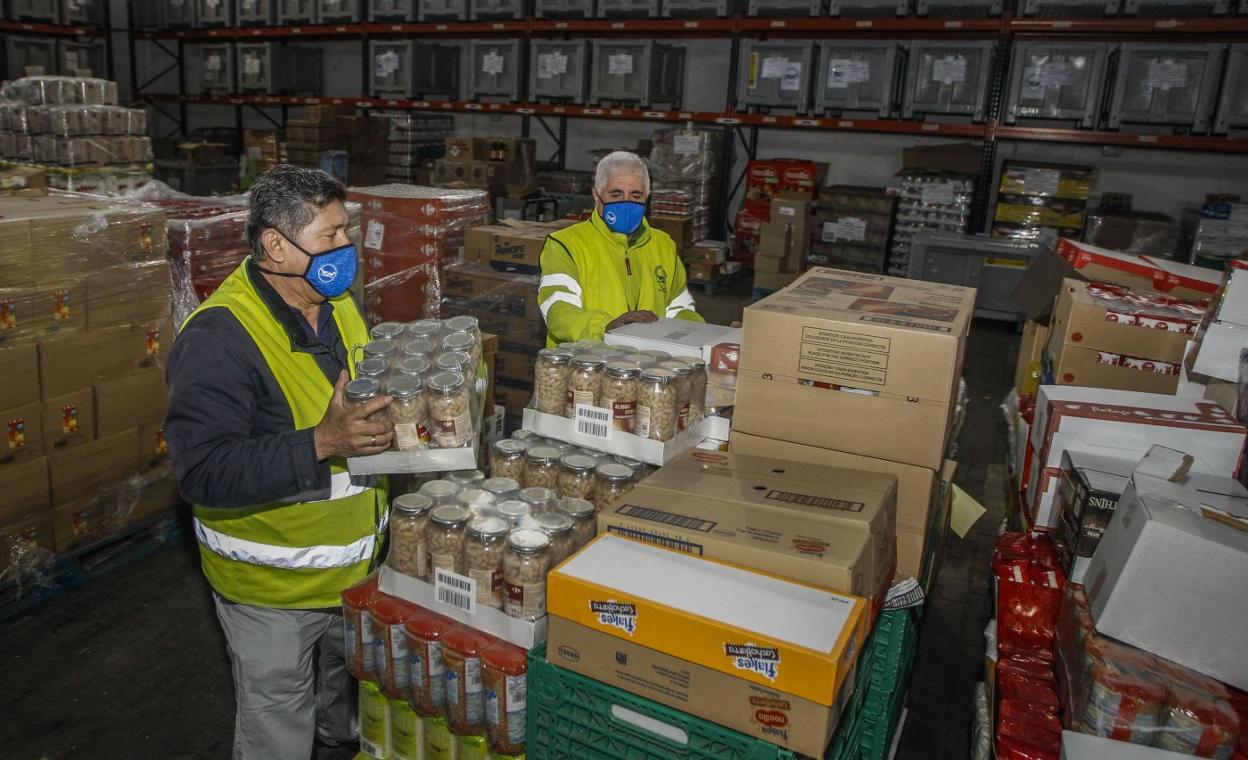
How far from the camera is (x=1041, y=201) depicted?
872cm

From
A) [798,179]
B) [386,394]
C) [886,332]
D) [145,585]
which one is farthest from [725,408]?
[798,179]

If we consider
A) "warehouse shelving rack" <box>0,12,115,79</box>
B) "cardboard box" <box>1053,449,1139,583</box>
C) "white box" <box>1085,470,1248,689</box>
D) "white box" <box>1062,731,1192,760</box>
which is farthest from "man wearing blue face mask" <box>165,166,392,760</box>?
"warehouse shelving rack" <box>0,12,115,79</box>

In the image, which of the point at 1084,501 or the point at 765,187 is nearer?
the point at 1084,501

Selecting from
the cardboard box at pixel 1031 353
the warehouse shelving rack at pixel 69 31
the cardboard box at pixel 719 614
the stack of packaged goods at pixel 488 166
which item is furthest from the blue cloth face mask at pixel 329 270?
the warehouse shelving rack at pixel 69 31

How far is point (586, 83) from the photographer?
403 inches

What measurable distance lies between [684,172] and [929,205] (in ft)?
9.10

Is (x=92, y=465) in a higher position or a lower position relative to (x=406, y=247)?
lower

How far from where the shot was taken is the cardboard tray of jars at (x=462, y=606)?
170 centimetres

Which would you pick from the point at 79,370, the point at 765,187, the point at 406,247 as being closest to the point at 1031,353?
the point at 406,247

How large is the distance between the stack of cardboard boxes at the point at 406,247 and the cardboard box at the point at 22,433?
218cm

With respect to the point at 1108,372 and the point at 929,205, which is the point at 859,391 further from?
the point at 929,205

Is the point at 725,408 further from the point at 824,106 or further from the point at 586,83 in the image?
the point at 586,83

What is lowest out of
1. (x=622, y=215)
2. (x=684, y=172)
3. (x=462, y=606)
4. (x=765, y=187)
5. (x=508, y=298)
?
(x=462, y=606)

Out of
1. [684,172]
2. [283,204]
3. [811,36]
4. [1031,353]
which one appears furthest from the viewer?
[811,36]
